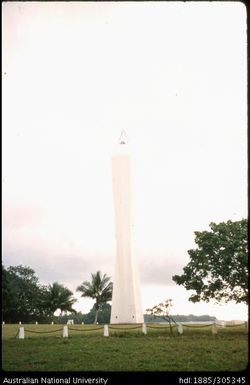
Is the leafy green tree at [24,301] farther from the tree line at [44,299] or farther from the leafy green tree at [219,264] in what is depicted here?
the leafy green tree at [219,264]

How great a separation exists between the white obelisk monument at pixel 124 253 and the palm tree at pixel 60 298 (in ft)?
38.0

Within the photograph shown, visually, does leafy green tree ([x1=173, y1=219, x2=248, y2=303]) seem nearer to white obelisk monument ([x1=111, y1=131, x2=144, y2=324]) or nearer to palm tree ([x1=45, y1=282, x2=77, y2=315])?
white obelisk monument ([x1=111, y1=131, x2=144, y2=324])

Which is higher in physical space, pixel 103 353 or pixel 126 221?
pixel 126 221

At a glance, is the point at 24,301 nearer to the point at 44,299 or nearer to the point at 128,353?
the point at 44,299

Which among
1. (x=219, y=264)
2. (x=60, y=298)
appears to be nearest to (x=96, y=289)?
(x=60, y=298)

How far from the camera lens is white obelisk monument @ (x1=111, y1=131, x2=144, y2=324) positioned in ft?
103

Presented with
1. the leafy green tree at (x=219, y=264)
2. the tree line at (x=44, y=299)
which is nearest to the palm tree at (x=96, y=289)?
the tree line at (x=44, y=299)

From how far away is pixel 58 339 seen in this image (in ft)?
59.5

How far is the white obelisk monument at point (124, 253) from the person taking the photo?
31266mm

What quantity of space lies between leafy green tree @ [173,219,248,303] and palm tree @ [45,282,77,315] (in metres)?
21.4

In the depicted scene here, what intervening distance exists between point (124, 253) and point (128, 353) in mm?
17666

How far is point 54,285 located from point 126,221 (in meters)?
13.7
